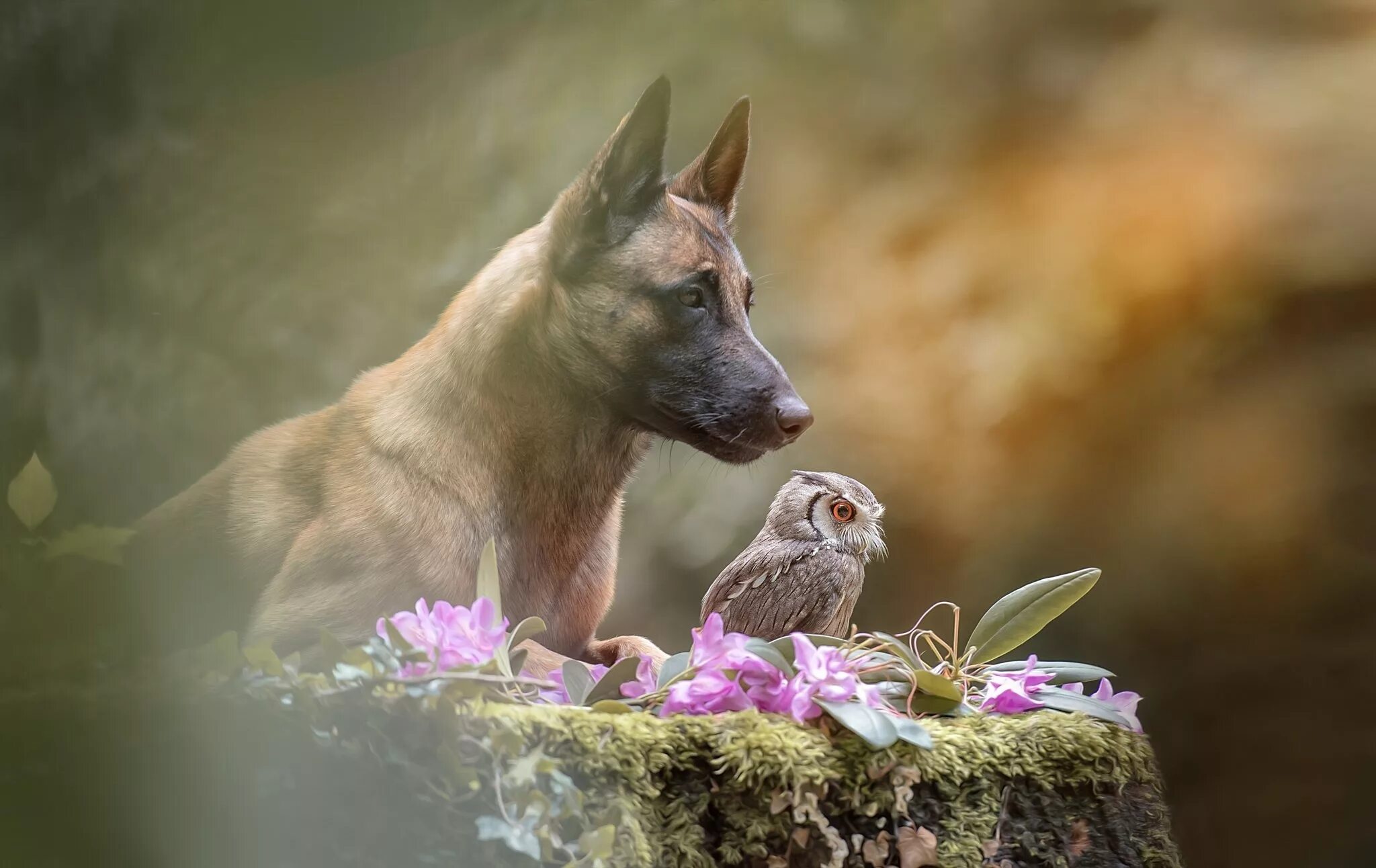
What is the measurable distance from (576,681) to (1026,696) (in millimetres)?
535

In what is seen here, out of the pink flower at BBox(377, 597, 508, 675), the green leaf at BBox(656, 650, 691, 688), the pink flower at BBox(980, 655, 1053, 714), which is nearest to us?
the pink flower at BBox(377, 597, 508, 675)

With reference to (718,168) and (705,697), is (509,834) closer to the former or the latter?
(705,697)

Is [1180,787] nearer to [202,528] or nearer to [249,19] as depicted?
[202,528]

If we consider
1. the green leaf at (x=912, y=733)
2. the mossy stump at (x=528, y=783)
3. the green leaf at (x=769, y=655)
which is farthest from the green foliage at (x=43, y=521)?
the green leaf at (x=912, y=733)

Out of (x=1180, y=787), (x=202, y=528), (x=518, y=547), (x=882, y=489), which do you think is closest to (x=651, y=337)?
(x=518, y=547)

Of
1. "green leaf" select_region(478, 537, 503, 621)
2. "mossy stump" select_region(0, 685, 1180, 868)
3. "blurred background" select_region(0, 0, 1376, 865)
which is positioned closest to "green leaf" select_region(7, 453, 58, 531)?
"mossy stump" select_region(0, 685, 1180, 868)

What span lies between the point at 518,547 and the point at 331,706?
0.56m

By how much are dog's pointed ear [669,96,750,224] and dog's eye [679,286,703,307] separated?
221 millimetres

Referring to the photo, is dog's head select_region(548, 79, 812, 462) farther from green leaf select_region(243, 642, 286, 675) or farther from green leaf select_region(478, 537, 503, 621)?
green leaf select_region(243, 642, 286, 675)

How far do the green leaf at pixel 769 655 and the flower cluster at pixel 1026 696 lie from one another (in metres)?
0.30

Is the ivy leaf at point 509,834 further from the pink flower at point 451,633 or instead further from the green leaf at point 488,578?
the green leaf at point 488,578

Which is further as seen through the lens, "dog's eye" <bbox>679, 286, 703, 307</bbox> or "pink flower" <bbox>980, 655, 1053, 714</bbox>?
"dog's eye" <bbox>679, 286, 703, 307</bbox>

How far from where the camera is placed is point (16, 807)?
74 cm

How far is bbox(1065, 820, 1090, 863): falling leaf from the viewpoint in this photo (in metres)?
1.09
